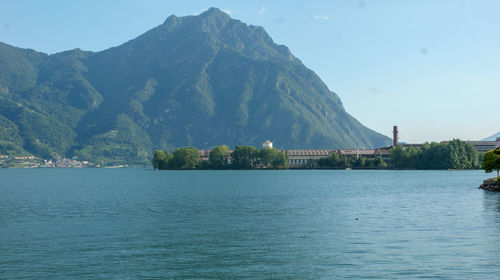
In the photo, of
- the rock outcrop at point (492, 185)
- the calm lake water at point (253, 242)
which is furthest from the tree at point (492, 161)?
the calm lake water at point (253, 242)

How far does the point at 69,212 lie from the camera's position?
2618 inches

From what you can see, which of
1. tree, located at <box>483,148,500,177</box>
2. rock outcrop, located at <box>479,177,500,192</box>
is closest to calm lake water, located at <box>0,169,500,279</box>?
rock outcrop, located at <box>479,177,500,192</box>

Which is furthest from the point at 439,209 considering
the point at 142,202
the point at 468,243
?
the point at 142,202

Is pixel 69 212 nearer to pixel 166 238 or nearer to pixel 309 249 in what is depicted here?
pixel 166 238

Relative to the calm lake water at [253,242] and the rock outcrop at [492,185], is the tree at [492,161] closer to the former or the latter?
the rock outcrop at [492,185]

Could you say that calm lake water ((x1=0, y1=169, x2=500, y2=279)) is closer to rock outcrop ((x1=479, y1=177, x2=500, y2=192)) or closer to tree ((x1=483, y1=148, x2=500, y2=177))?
rock outcrop ((x1=479, y1=177, x2=500, y2=192))

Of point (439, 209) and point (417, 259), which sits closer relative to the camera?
point (417, 259)

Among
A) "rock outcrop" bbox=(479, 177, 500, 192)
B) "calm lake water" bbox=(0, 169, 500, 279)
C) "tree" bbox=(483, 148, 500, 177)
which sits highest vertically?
"tree" bbox=(483, 148, 500, 177)

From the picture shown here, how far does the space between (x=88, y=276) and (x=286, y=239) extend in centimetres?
1812

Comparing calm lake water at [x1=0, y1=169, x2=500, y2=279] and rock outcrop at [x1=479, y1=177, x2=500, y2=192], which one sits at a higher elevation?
rock outcrop at [x1=479, y1=177, x2=500, y2=192]

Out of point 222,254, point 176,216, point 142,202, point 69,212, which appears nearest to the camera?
point 222,254

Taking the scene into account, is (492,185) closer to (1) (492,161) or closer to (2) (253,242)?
(1) (492,161)

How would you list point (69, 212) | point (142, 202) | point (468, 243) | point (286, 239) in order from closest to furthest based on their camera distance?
point (468, 243) → point (286, 239) → point (69, 212) → point (142, 202)

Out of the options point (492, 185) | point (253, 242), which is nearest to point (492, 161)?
point (492, 185)
